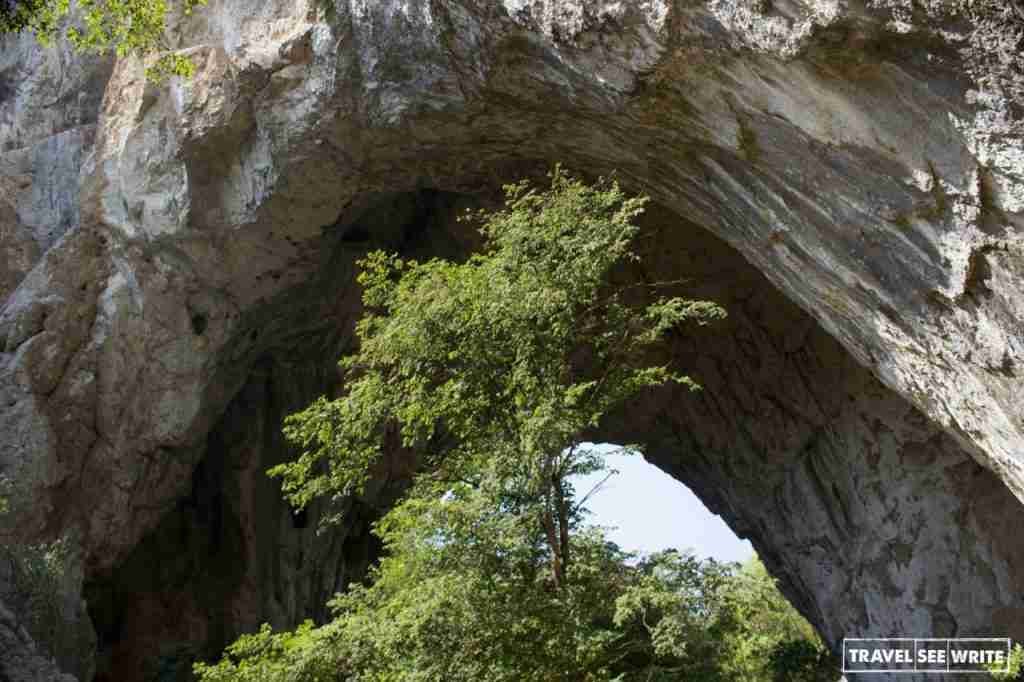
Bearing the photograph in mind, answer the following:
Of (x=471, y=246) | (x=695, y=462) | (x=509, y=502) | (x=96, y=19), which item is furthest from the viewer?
(x=695, y=462)

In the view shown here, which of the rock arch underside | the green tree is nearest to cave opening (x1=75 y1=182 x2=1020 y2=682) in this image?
the rock arch underside

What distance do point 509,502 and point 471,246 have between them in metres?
6.40

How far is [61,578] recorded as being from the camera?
1048 centimetres

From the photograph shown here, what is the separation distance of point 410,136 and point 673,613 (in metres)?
5.12

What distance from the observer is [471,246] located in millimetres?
13117

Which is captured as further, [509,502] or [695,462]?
[695,462]

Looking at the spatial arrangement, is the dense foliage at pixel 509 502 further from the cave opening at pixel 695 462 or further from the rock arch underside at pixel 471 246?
the cave opening at pixel 695 462

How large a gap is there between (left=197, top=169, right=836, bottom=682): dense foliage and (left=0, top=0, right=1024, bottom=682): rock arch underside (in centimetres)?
120

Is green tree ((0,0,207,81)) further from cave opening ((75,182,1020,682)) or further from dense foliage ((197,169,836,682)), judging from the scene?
Answer: cave opening ((75,182,1020,682))

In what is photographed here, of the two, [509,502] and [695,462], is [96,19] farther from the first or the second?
[695,462]

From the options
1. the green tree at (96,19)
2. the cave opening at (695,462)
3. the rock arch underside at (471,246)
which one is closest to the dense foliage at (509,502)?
the rock arch underside at (471,246)

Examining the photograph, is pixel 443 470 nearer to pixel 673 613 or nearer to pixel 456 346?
pixel 456 346

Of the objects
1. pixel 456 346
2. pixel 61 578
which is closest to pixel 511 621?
pixel 456 346

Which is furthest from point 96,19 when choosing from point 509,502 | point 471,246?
point 471,246
